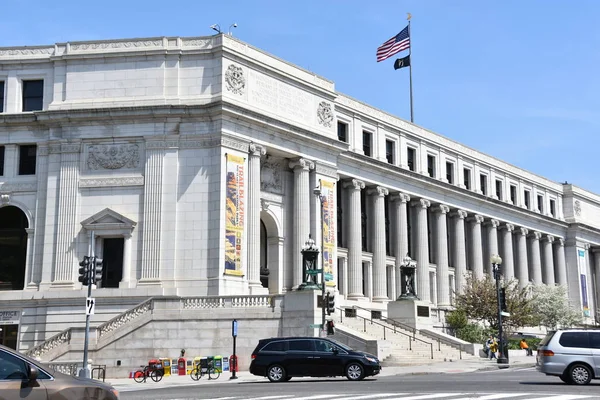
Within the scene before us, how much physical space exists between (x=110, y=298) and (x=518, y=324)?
1351 inches

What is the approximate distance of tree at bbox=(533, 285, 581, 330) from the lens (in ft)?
272

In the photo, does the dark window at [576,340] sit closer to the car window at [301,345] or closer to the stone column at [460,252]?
the car window at [301,345]

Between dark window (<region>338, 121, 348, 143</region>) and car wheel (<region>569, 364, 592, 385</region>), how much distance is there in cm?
4177

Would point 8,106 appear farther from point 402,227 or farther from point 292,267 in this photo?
point 402,227

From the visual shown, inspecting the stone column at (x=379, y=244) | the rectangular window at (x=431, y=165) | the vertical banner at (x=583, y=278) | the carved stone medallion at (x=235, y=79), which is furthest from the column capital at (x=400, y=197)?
the vertical banner at (x=583, y=278)

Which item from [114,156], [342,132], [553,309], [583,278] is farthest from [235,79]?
[583,278]

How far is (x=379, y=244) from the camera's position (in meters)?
69.9

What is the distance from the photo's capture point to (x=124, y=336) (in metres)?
44.8

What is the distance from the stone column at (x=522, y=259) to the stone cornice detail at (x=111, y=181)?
52606 mm

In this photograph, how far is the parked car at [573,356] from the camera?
26391 mm

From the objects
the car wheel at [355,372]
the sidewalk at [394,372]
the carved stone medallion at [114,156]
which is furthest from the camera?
the carved stone medallion at [114,156]

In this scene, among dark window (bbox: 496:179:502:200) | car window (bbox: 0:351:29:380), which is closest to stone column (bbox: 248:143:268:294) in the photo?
car window (bbox: 0:351:29:380)

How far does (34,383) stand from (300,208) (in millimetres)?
47662

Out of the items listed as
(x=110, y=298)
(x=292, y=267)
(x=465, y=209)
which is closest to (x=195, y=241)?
(x=110, y=298)
